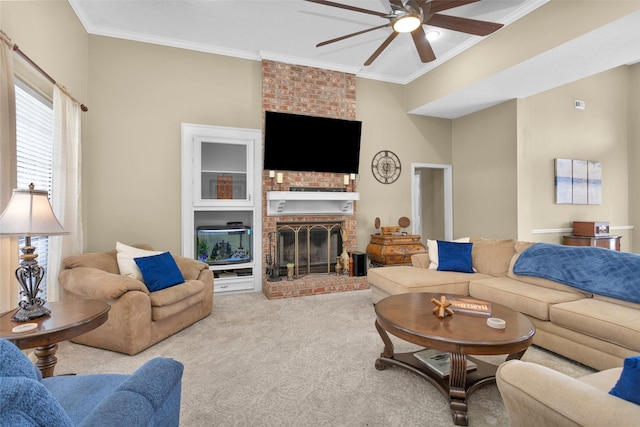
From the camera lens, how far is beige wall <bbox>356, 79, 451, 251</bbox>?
5559 mm

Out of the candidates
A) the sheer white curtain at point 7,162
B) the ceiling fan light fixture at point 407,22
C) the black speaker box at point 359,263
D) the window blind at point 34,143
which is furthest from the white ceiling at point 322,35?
the black speaker box at point 359,263

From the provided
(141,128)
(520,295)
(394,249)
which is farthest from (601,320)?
(141,128)

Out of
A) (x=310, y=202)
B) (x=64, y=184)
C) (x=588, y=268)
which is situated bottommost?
(x=588, y=268)

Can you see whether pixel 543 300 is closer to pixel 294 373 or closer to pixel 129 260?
pixel 294 373

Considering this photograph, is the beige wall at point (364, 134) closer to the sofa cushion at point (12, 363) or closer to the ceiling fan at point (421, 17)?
the ceiling fan at point (421, 17)

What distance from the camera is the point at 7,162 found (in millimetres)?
2127

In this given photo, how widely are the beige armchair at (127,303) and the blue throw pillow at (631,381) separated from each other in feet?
9.73

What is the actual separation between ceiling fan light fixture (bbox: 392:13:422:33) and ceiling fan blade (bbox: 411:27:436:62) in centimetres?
19

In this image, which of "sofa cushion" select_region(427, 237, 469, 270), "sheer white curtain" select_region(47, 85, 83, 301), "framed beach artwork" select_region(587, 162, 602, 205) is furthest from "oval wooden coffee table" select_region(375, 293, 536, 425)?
"framed beach artwork" select_region(587, 162, 602, 205)

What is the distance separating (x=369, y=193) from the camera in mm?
5613

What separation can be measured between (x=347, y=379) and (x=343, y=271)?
280 cm

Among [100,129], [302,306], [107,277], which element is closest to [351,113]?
[302,306]

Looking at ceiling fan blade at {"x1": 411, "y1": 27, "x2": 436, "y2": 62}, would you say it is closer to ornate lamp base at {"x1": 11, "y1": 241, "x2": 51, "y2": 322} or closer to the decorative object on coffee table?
the decorative object on coffee table

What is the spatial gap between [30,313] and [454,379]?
8.52 ft
